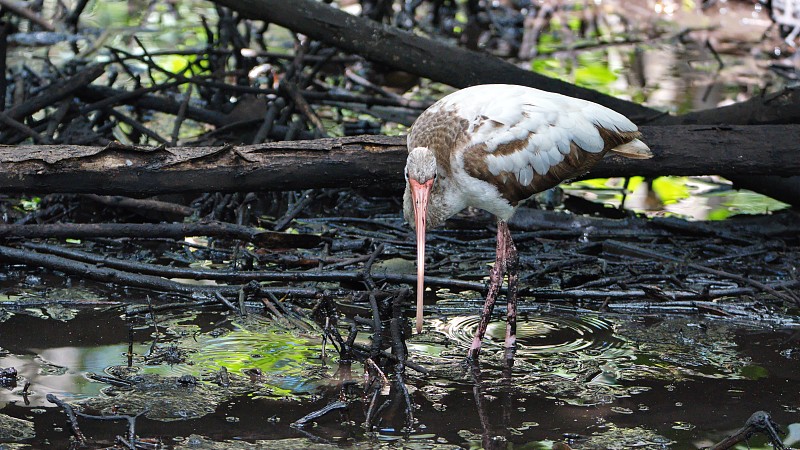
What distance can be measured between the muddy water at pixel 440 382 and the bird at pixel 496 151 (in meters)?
0.40

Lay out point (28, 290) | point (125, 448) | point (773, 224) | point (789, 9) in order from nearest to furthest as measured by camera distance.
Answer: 1. point (125, 448)
2. point (28, 290)
3. point (773, 224)
4. point (789, 9)

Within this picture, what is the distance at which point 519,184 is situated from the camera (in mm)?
5566

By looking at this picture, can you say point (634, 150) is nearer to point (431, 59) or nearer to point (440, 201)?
point (440, 201)

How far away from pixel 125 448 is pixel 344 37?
14.8ft

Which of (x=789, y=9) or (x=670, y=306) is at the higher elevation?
(x=789, y=9)

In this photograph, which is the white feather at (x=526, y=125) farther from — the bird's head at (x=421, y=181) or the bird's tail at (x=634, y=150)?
the bird's head at (x=421, y=181)

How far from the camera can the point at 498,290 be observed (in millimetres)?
5824

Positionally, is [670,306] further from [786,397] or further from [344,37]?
[344,37]

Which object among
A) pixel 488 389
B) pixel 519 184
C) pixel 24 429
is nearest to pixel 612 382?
pixel 488 389

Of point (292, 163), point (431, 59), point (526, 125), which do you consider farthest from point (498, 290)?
point (431, 59)

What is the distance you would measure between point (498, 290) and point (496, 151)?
0.86 meters

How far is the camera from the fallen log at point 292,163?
Result: 18.5 feet

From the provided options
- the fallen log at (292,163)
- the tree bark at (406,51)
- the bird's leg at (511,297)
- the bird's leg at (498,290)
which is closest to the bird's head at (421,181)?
the bird's leg at (498,290)

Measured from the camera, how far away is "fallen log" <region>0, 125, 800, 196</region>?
563cm
